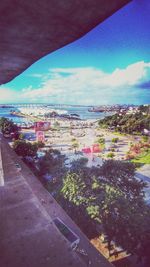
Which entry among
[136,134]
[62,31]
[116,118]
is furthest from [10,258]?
[116,118]

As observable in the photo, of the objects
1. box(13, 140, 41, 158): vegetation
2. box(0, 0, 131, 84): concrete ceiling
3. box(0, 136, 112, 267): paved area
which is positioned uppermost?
box(0, 0, 131, 84): concrete ceiling

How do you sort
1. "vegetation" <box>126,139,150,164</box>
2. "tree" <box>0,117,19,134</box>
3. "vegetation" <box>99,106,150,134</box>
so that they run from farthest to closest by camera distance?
"vegetation" <box>99,106,150,134</box>
"tree" <box>0,117,19,134</box>
"vegetation" <box>126,139,150,164</box>

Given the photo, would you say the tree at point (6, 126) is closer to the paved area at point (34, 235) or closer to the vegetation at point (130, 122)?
the vegetation at point (130, 122)

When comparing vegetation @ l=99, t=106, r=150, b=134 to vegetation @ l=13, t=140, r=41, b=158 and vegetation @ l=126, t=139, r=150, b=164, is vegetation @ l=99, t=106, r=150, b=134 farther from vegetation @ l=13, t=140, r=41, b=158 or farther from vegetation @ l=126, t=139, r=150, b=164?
vegetation @ l=13, t=140, r=41, b=158

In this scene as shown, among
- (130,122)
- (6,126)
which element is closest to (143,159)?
(130,122)

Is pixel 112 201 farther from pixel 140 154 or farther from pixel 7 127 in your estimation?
pixel 7 127

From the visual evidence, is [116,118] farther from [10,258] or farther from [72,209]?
[10,258]

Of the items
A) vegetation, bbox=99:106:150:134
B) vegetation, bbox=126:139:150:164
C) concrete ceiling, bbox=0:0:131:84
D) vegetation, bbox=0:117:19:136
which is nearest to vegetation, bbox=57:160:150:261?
concrete ceiling, bbox=0:0:131:84

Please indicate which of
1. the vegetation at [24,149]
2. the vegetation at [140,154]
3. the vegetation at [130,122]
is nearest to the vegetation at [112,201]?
the vegetation at [24,149]
